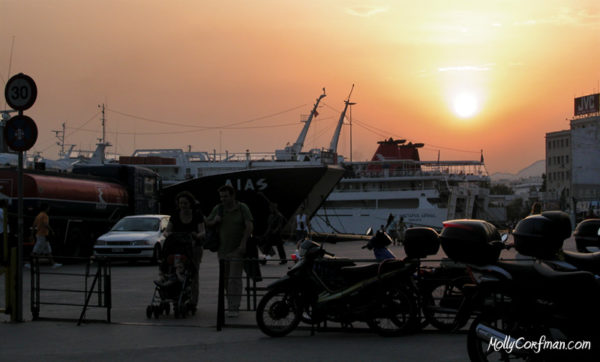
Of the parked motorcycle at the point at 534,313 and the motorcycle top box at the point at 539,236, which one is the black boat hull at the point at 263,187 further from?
the parked motorcycle at the point at 534,313

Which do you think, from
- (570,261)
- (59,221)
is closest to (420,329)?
(570,261)

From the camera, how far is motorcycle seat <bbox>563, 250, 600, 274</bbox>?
6.15 meters

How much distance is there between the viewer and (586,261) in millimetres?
6191

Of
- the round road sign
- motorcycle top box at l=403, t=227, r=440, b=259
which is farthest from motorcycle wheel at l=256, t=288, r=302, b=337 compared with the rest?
the round road sign

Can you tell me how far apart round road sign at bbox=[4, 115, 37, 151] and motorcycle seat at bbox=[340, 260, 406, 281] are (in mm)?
4220

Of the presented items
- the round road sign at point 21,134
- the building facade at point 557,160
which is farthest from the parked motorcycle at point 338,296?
the building facade at point 557,160

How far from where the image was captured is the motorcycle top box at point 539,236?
630cm

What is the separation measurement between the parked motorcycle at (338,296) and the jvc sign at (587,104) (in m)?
105

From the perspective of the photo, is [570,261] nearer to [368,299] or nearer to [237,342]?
[368,299]

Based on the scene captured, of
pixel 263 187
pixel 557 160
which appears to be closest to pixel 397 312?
pixel 263 187

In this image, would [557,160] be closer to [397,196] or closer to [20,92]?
[397,196]

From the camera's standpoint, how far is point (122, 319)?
31.2 feet

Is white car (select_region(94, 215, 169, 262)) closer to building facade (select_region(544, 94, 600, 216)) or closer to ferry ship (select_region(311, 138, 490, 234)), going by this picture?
ferry ship (select_region(311, 138, 490, 234))

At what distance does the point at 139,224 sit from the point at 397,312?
44.8 ft
